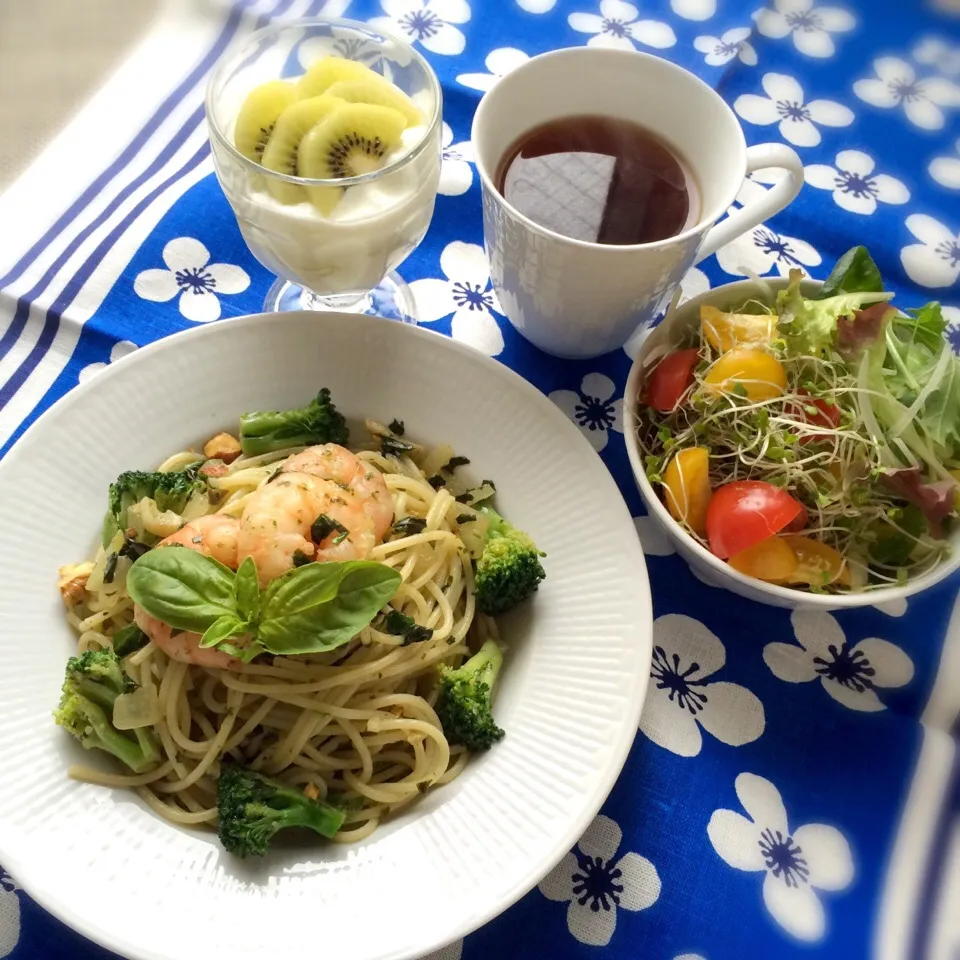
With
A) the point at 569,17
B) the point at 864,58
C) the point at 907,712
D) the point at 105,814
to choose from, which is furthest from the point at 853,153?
the point at 105,814

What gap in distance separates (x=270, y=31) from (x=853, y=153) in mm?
1657

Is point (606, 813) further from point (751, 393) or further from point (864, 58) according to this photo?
point (864, 58)

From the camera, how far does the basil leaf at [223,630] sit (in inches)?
53.3

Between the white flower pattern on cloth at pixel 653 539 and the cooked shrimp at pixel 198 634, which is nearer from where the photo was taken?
the cooked shrimp at pixel 198 634

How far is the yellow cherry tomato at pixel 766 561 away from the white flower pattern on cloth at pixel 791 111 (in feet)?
4.72

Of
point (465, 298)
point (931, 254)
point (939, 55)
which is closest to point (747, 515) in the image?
point (465, 298)

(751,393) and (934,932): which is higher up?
(751,393)

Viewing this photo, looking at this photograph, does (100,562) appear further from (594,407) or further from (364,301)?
(594,407)

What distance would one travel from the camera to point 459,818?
1420mm

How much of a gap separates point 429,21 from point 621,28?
60 centimetres

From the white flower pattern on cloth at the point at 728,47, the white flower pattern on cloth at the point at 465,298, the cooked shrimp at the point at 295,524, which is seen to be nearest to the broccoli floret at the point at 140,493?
the cooked shrimp at the point at 295,524

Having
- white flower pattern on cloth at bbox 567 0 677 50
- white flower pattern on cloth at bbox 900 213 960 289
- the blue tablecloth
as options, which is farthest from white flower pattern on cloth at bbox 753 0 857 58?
white flower pattern on cloth at bbox 900 213 960 289

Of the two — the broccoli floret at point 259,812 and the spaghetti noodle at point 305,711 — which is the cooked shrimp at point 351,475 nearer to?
the spaghetti noodle at point 305,711

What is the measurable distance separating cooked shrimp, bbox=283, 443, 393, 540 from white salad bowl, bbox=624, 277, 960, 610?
0.50m
